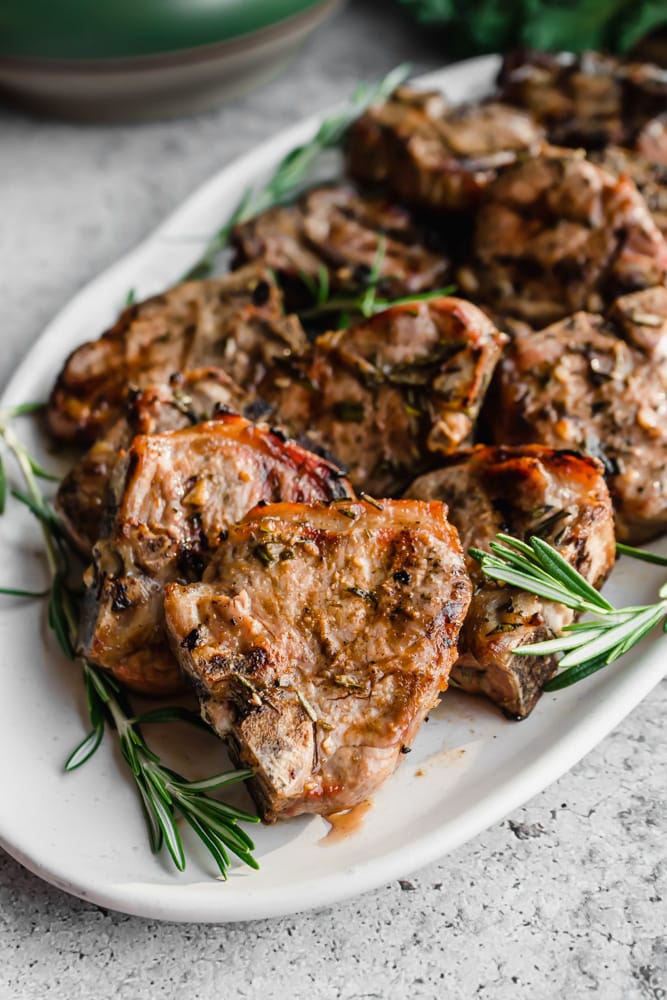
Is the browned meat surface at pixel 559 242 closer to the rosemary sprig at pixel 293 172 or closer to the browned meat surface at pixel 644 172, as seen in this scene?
the browned meat surface at pixel 644 172

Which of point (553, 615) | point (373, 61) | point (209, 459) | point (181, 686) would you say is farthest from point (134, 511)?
point (373, 61)

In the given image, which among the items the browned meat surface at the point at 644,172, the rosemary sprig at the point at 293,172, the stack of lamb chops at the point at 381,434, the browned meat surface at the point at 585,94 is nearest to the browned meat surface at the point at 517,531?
the stack of lamb chops at the point at 381,434

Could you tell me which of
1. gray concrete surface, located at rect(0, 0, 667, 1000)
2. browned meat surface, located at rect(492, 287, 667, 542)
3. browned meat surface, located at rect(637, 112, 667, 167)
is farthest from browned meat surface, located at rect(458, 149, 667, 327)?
gray concrete surface, located at rect(0, 0, 667, 1000)

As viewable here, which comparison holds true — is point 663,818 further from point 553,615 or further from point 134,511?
point 134,511

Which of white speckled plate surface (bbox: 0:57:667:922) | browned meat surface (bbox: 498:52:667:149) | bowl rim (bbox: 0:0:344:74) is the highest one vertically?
bowl rim (bbox: 0:0:344:74)

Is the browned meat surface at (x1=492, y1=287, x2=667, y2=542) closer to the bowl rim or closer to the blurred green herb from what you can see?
the blurred green herb

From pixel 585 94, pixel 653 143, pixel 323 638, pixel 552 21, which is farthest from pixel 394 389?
pixel 552 21
